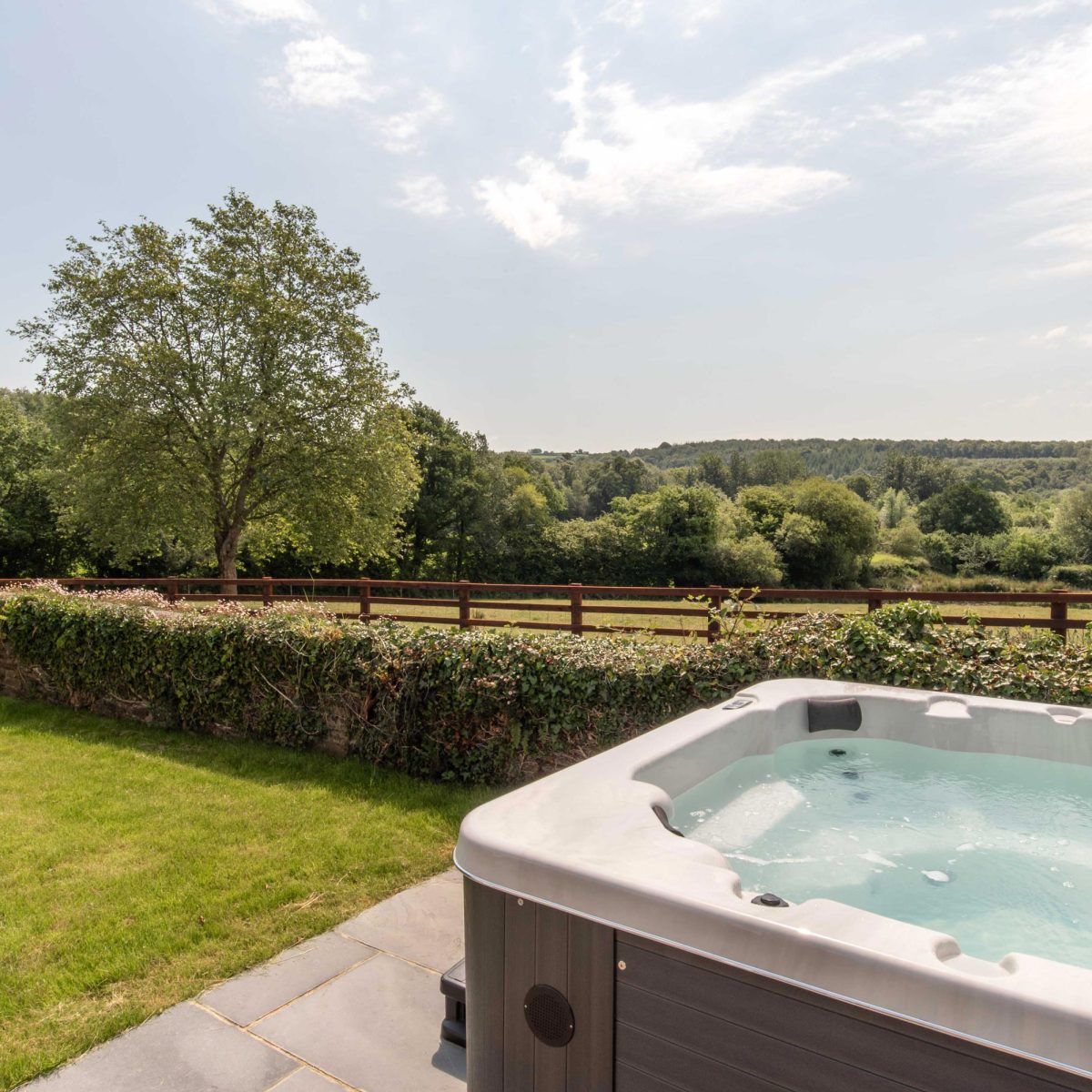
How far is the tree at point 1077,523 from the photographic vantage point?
30578 millimetres

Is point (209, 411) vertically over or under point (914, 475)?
under

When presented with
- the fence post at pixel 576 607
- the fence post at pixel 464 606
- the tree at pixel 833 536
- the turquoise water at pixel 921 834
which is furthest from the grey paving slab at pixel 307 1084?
the tree at pixel 833 536

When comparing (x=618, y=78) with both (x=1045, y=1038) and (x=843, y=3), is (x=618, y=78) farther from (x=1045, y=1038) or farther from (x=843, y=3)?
(x=1045, y=1038)

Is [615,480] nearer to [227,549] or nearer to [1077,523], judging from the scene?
[1077,523]

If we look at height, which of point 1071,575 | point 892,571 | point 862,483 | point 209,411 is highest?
point 862,483

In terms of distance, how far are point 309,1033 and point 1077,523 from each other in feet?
125

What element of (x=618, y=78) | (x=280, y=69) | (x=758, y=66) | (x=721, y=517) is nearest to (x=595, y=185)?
(x=618, y=78)

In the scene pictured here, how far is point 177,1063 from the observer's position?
196cm

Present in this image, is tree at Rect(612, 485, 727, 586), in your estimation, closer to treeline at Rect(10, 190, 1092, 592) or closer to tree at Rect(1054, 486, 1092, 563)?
treeline at Rect(10, 190, 1092, 592)

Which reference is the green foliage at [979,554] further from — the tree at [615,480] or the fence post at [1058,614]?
the fence post at [1058,614]

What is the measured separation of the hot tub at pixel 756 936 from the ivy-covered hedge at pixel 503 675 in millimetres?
780

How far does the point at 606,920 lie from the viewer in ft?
4.63

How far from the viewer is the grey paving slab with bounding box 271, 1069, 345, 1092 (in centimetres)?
187

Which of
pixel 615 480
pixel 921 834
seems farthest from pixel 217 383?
pixel 615 480
